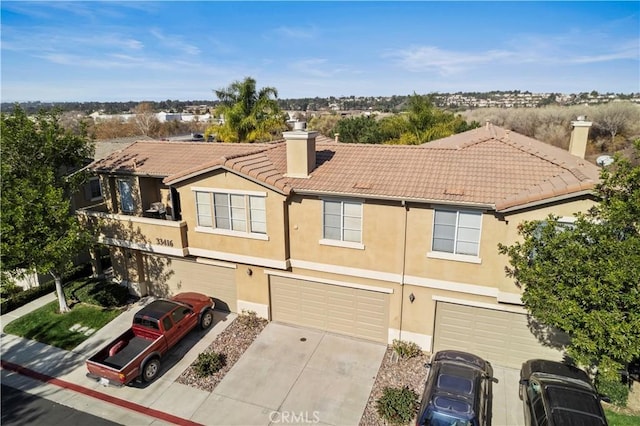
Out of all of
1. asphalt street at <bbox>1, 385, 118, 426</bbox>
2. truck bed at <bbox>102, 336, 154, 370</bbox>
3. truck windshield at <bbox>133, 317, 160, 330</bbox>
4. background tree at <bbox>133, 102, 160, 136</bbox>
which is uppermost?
background tree at <bbox>133, 102, 160, 136</bbox>

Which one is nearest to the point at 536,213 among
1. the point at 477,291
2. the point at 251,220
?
the point at 477,291

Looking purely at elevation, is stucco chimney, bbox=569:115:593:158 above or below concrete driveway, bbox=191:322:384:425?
above

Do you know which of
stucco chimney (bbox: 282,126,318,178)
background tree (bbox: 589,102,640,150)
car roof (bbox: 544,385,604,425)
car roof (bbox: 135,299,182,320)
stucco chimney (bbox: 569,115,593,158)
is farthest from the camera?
background tree (bbox: 589,102,640,150)

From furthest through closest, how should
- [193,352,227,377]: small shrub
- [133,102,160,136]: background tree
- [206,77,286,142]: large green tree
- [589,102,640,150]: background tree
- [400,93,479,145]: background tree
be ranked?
[133,102,160,136]: background tree
[589,102,640,150]: background tree
[400,93,479,145]: background tree
[206,77,286,142]: large green tree
[193,352,227,377]: small shrub

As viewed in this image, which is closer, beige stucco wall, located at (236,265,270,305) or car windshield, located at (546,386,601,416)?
car windshield, located at (546,386,601,416)

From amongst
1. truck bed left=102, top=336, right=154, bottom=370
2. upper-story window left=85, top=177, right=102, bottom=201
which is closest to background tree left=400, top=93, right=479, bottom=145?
upper-story window left=85, top=177, right=102, bottom=201

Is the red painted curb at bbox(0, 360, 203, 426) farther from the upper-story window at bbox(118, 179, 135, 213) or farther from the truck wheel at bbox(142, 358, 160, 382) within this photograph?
the upper-story window at bbox(118, 179, 135, 213)

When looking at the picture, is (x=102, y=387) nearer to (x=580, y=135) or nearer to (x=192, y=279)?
(x=192, y=279)

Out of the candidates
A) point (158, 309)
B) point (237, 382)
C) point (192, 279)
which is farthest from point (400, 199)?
point (192, 279)
